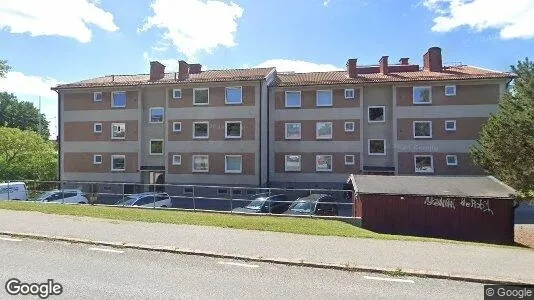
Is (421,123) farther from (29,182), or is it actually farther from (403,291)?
(29,182)

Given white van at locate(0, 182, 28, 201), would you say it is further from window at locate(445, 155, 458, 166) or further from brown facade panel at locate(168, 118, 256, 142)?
window at locate(445, 155, 458, 166)

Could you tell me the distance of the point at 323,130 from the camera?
30297mm

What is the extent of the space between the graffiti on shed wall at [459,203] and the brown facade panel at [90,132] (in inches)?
955

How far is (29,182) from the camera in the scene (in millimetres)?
26297

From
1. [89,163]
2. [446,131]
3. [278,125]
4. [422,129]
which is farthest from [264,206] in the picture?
[89,163]

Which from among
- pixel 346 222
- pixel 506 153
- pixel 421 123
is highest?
pixel 421 123

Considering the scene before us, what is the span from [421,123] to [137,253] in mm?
25164

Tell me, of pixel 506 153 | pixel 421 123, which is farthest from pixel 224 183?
pixel 506 153

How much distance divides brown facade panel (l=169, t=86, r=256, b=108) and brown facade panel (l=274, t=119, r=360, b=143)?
2.98 metres

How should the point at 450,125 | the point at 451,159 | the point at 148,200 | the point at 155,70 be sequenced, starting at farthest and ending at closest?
the point at 155,70
the point at 450,125
the point at 451,159
the point at 148,200

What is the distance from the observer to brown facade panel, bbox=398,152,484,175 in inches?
1097

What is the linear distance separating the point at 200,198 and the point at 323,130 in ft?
45.9

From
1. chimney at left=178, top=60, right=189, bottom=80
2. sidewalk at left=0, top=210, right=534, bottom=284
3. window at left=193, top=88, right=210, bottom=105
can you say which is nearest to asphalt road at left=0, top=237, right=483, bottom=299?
sidewalk at left=0, top=210, right=534, bottom=284

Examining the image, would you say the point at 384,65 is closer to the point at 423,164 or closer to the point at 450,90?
the point at 450,90
